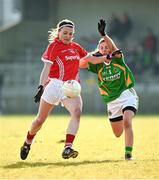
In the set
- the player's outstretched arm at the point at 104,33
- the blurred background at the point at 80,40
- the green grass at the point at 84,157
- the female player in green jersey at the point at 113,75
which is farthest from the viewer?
the blurred background at the point at 80,40

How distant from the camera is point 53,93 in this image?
11.2m

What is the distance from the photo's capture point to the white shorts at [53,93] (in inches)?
443

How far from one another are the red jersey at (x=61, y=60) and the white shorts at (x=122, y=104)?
0.79 meters

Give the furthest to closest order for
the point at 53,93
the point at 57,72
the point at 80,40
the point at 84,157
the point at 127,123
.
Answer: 1. the point at 80,40
2. the point at 84,157
3. the point at 57,72
4. the point at 53,93
5. the point at 127,123

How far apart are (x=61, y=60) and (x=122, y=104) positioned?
1.16 metres

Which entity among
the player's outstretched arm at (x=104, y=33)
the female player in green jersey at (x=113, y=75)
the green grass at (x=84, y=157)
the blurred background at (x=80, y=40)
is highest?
the blurred background at (x=80, y=40)

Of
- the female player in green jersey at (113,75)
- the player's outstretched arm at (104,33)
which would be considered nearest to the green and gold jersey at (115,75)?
the female player in green jersey at (113,75)

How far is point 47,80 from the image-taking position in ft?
37.1

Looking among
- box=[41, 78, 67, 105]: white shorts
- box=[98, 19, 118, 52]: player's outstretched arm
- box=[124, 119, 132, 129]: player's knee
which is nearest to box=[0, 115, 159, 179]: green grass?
box=[124, 119, 132, 129]: player's knee

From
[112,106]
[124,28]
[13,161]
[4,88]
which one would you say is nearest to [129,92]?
[112,106]

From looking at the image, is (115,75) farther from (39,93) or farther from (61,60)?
(39,93)

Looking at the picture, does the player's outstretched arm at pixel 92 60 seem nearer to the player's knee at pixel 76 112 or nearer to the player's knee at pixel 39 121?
the player's knee at pixel 76 112

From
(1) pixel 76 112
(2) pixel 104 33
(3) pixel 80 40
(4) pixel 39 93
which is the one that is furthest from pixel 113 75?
(3) pixel 80 40

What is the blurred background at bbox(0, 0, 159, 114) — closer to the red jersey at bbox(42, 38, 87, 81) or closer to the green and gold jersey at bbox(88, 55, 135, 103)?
the green and gold jersey at bbox(88, 55, 135, 103)
